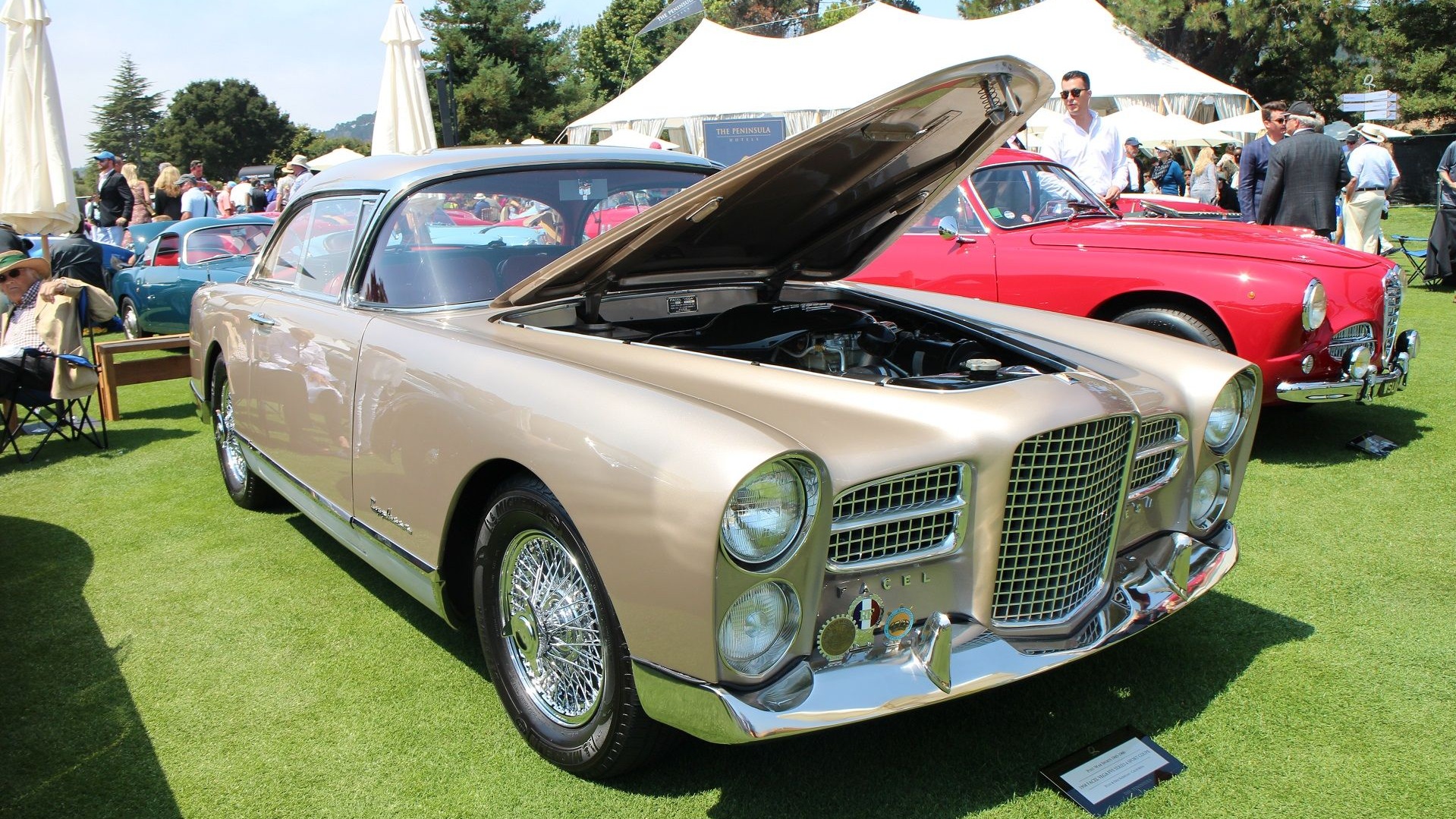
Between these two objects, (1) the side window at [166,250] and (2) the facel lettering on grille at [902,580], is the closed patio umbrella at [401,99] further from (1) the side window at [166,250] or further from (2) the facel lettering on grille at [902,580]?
(2) the facel lettering on grille at [902,580]

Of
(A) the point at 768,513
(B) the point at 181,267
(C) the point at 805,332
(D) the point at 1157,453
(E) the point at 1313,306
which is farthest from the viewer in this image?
(B) the point at 181,267

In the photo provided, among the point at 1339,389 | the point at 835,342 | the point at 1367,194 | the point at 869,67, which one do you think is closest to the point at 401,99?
the point at 835,342

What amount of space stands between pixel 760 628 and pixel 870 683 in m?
0.25

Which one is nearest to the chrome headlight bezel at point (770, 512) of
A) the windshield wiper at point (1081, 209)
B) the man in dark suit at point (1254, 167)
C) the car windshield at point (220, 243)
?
the windshield wiper at point (1081, 209)

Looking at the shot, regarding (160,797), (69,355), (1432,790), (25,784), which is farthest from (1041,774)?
(69,355)

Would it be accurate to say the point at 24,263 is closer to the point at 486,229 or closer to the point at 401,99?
the point at 401,99

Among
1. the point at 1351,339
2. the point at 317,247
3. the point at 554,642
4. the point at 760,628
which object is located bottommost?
the point at 554,642

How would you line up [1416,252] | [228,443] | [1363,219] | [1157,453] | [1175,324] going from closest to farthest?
[1157,453], [228,443], [1175,324], [1363,219], [1416,252]

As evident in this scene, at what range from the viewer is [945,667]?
1993mm

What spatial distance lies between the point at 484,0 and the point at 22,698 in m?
41.8

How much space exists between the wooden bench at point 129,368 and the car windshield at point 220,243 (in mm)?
2871

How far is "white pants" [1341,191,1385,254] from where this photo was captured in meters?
10.1

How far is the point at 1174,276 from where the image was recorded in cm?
487

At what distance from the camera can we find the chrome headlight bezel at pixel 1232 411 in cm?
271
